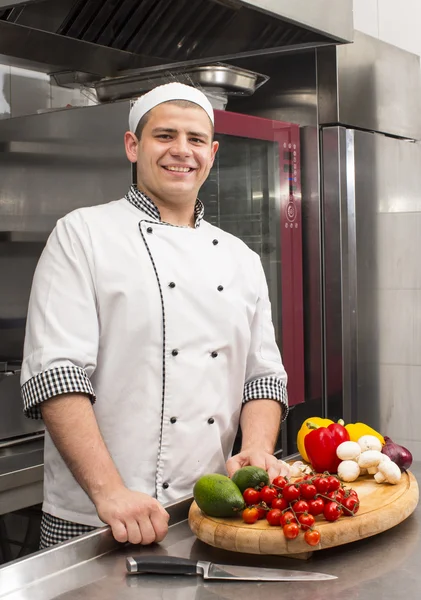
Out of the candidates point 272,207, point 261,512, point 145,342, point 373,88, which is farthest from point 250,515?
point 373,88

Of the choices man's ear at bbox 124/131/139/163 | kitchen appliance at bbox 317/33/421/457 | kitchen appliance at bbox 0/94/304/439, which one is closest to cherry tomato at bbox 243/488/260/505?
man's ear at bbox 124/131/139/163

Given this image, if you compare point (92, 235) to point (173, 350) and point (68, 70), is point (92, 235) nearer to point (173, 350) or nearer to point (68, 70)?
point (173, 350)

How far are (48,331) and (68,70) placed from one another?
4.42 ft

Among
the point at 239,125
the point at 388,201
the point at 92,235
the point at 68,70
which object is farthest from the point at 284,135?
the point at 92,235

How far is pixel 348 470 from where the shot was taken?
1.39 m

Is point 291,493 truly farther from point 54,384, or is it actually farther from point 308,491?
point 54,384

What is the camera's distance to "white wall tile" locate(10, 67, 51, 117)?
258 centimetres

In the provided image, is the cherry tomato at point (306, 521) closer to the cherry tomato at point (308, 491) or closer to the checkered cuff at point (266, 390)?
the cherry tomato at point (308, 491)

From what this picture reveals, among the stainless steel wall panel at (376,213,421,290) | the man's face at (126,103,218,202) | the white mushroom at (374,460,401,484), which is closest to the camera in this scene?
the white mushroom at (374,460,401,484)

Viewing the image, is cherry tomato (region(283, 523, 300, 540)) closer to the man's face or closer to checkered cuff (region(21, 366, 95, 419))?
checkered cuff (region(21, 366, 95, 419))

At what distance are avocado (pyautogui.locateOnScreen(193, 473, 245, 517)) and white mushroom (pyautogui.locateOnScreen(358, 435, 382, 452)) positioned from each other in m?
0.30

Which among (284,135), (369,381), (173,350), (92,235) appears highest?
(284,135)

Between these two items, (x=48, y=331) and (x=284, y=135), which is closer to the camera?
(x=48, y=331)

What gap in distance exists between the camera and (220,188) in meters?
2.61
